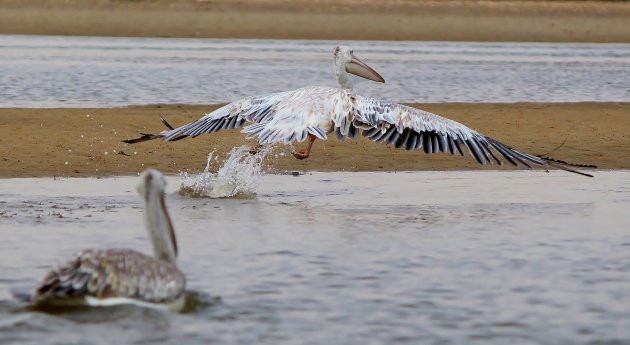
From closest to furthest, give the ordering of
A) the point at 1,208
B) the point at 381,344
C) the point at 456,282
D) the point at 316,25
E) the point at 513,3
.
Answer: the point at 381,344 → the point at 456,282 → the point at 1,208 → the point at 316,25 → the point at 513,3

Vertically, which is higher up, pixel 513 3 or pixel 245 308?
pixel 513 3

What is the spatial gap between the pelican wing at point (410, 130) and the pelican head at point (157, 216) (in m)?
3.60

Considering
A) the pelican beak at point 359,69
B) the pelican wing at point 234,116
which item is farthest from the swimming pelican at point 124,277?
the pelican beak at point 359,69

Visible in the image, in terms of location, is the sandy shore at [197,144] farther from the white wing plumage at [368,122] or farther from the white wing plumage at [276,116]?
the white wing plumage at [368,122]

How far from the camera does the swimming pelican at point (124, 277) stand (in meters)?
6.62

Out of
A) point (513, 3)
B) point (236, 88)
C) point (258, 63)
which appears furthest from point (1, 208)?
point (513, 3)

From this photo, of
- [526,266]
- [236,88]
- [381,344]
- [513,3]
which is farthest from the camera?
[513,3]

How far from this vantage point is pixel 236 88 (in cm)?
2155

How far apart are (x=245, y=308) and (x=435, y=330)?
0.99 m

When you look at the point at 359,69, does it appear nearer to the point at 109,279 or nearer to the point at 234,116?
the point at 234,116

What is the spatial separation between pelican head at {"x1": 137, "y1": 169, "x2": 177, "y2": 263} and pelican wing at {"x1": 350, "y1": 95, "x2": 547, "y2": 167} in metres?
3.60

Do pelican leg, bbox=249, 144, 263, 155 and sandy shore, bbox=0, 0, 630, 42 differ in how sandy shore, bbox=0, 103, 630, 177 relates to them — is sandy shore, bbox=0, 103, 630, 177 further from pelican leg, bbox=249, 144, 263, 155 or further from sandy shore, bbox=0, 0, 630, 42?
sandy shore, bbox=0, 0, 630, 42

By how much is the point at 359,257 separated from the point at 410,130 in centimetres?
225

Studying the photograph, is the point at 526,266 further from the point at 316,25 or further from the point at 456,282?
the point at 316,25
